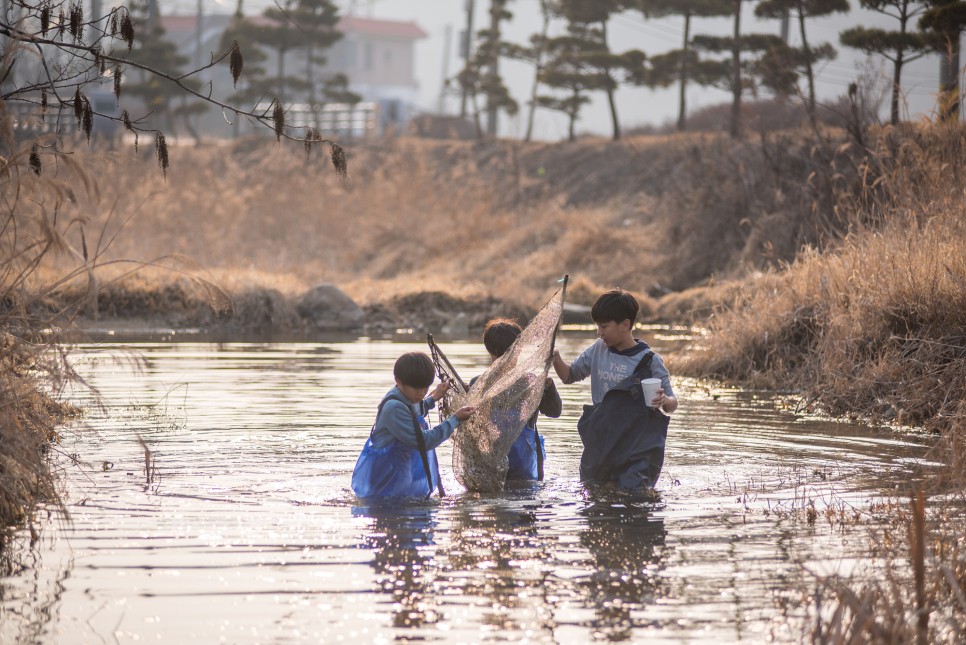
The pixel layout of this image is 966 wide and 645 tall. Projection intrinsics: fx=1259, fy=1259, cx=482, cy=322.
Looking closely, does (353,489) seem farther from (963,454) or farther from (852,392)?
(852,392)

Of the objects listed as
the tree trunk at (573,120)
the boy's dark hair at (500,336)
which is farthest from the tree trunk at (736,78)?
the boy's dark hair at (500,336)

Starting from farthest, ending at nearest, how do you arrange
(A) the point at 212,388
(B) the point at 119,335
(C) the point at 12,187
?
(B) the point at 119,335 < (A) the point at 212,388 < (C) the point at 12,187

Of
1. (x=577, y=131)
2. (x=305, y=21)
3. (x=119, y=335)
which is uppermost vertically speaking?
(x=305, y=21)

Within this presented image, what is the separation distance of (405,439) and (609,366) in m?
1.45

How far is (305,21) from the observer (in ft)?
157

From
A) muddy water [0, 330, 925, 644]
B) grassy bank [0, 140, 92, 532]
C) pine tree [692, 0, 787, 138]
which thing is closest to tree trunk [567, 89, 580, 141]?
pine tree [692, 0, 787, 138]

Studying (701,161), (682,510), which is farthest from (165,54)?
(682,510)

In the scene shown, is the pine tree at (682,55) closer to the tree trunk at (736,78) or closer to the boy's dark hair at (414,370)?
the tree trunk at (736,78)

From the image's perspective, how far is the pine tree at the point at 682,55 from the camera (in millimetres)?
39000

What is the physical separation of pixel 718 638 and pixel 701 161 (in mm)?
24152

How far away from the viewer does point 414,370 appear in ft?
24.2

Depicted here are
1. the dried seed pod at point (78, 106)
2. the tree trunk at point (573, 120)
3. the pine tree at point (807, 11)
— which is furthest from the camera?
the tree trunk at point (573, 120)

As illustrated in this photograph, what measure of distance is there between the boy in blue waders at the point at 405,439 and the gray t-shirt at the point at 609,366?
2.89ft

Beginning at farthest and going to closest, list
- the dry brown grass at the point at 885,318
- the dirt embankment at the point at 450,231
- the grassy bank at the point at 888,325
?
the dirt embankment at the point at 450,231
the dry brown grass at the point at 885,318
the grassy bank at the point at 888,325
